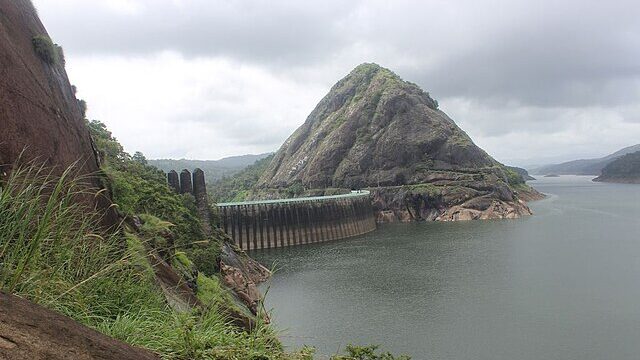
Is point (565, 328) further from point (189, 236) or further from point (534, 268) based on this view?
point (189, 236)

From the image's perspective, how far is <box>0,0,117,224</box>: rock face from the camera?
745 centimetres

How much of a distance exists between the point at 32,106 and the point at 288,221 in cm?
5852

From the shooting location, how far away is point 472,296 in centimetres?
3131

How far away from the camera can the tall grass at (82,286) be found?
4355mm

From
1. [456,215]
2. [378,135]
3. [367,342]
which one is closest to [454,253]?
[367,342]

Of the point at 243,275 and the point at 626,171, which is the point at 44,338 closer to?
the point at 243,275

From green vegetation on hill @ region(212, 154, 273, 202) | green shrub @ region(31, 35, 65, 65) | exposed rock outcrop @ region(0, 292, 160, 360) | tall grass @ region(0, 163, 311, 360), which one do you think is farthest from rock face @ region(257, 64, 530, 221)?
exposed rock outcrop @ region(0, 292, 160, 360)

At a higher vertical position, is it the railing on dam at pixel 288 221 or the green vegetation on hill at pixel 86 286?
the green vegetation on hill at pixel 86 286

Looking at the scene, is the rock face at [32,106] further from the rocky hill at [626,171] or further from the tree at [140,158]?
the rocky hill at [626,171]

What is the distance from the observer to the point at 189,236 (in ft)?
89.6

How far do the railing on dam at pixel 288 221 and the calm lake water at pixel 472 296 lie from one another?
5342 mm

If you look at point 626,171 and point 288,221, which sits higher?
point 626,171

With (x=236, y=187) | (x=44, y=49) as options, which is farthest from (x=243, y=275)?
(x=236, y=187)

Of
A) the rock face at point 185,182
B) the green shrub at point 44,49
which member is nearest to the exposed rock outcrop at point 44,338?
the green shrub at point 44,49
